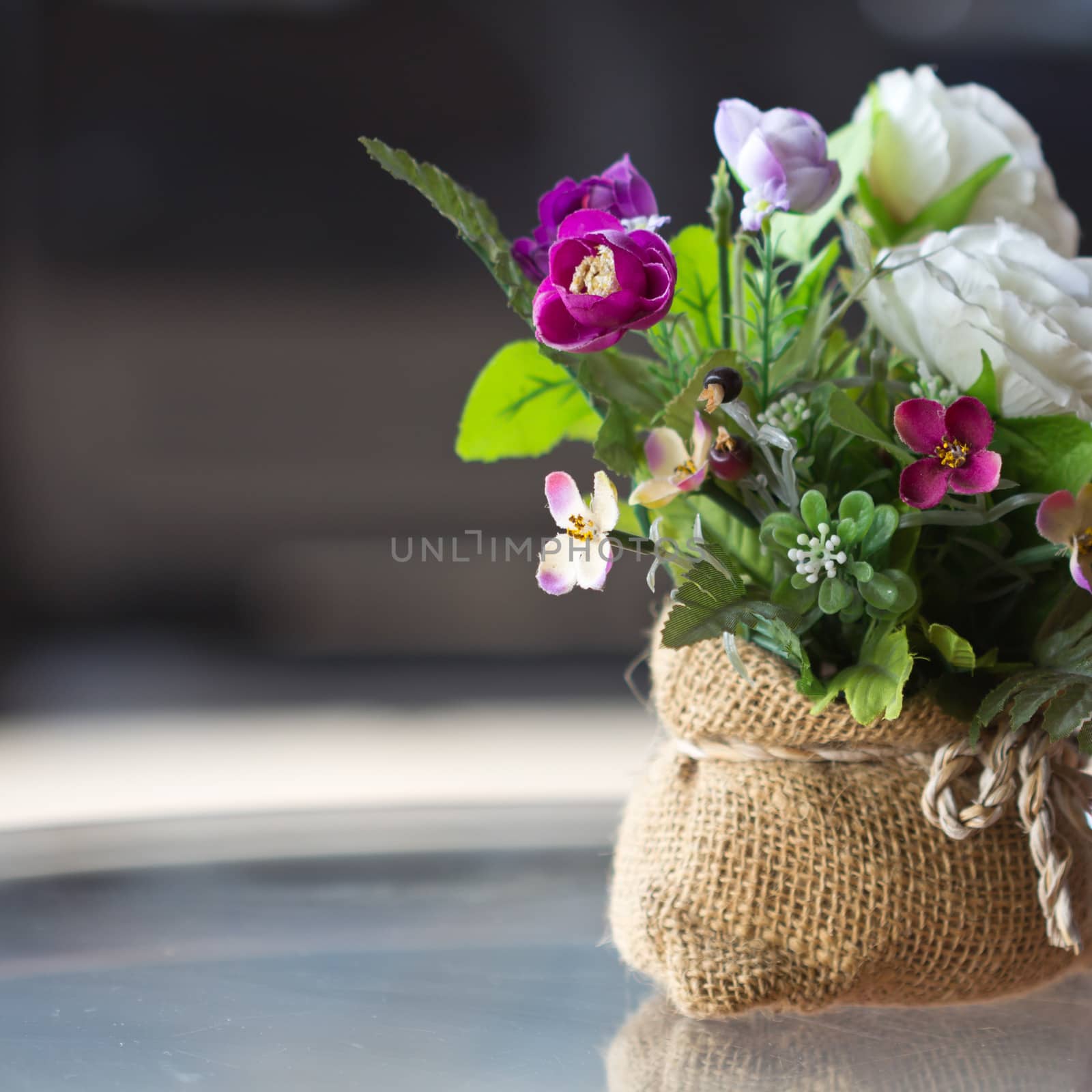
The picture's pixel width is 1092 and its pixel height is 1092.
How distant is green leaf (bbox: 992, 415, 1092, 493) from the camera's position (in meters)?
0.42

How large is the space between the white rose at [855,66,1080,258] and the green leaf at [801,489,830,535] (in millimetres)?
179

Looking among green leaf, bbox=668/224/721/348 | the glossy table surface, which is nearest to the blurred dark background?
the glossy table surface

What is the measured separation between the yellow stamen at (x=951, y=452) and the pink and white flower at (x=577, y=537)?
11 cm

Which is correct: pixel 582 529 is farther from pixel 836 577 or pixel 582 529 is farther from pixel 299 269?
pixel 299 269

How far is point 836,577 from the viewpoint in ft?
1.33

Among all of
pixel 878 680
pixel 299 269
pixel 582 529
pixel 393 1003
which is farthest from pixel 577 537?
pixel 299 269

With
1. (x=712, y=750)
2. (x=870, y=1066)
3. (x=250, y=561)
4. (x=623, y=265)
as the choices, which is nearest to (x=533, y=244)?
(x=623, y=265)

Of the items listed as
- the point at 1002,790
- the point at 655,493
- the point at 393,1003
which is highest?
the point at 655,493

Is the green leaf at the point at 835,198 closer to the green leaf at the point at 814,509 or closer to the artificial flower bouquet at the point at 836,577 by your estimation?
the artificial flower bouquet at the point at 836,577

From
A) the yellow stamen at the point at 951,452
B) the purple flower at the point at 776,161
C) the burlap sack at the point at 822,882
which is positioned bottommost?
the burlap sack at the point at 822,882

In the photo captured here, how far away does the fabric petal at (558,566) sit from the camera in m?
0.40

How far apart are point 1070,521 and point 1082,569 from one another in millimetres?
16

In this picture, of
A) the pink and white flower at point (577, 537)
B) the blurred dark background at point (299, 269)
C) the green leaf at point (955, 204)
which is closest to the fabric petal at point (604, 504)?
the pink and white flower at point (577, 537)

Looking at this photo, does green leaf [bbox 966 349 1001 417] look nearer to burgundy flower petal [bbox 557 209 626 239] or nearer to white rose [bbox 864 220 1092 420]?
white rose [bbox 864 220 1092 420]
